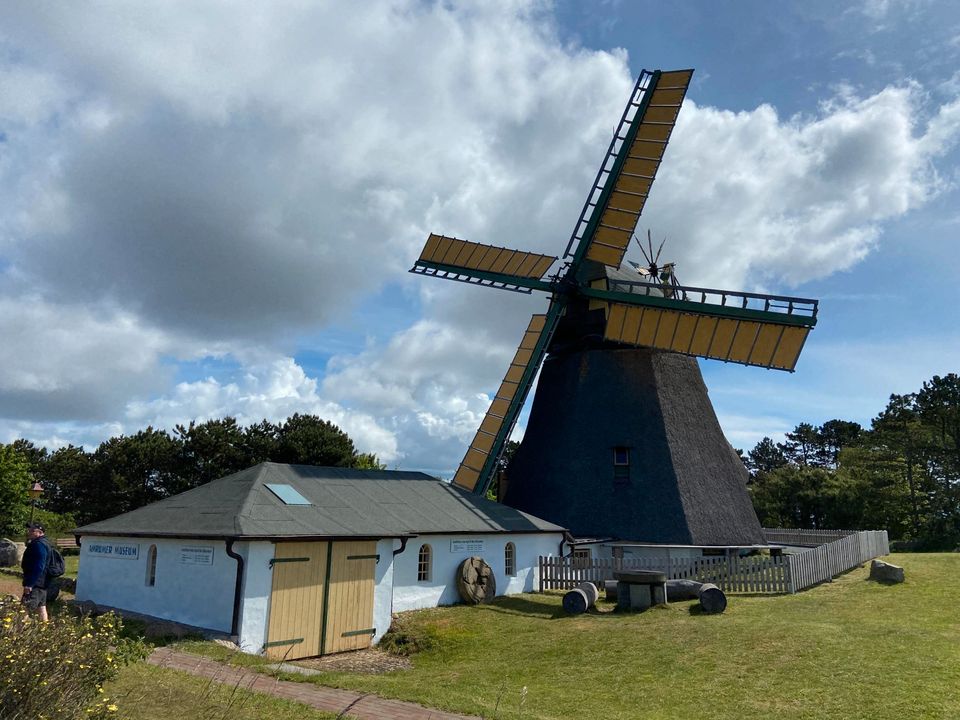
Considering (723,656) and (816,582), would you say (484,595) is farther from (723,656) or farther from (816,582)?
(816,582)

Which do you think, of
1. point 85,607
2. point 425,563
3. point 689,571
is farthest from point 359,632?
point 689,571

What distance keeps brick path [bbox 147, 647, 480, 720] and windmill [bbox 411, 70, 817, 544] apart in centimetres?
1373

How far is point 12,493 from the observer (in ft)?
105

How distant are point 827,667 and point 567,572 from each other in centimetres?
1080

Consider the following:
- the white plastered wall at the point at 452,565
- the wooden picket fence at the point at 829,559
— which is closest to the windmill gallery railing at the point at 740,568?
the wooden picket fence at the point at 829,559

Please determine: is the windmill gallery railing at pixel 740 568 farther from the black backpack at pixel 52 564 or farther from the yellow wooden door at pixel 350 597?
the black backpack at pixel 52 564

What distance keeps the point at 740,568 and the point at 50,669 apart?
17214 millimetres

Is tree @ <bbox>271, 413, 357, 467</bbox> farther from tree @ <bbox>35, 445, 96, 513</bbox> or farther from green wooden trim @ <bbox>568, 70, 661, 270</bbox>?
green wooden trim @ <bbox>568, 70, 661, 270</bbox>

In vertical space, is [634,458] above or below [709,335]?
below

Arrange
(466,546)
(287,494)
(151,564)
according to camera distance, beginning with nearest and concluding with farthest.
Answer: (151,564) → (287,494) → (466,546)

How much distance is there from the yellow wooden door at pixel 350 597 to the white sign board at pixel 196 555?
2517 mm

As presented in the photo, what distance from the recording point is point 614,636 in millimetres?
13469

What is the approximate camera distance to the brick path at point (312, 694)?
8377 millimetres

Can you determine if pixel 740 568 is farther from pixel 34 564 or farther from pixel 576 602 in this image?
pixel 34 564
